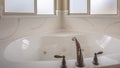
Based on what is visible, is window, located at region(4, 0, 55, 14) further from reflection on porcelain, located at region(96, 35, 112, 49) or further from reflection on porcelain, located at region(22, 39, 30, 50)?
reflection on porcelain, located at region(96, 35, 112, 49)

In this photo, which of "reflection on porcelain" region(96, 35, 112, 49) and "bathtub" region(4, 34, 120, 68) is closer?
"bathtub" region(4, 34, 120, 68)

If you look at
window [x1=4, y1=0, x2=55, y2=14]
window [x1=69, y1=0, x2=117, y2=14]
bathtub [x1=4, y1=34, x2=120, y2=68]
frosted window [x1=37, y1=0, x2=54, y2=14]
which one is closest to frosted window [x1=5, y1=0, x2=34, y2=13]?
window [x1=4, y1=0, x2=55, y2=14]

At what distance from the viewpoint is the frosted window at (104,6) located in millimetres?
3150

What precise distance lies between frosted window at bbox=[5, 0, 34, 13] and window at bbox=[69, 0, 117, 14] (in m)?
0.72

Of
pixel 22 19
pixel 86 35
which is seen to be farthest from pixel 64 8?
pixel 22 19

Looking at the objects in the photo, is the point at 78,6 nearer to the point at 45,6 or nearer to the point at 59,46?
the point at 45,6

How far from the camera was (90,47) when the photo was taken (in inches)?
111

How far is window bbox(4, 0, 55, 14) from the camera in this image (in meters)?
2.66

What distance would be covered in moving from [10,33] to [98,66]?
1412 mm

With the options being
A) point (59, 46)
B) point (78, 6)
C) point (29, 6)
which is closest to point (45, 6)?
point (29, 6)

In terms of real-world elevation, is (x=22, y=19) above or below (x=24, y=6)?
below

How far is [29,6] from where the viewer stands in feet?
9.25

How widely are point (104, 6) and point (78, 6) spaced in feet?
1.63

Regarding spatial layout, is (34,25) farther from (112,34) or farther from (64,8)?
(112,34)
